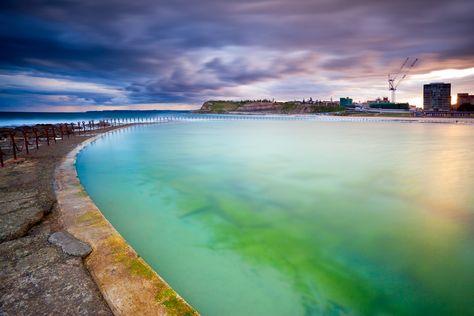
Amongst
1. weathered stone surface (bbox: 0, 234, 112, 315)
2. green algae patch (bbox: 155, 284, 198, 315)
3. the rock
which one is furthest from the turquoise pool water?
weathered stone surface (bbox: 0, 234, 112, 315)

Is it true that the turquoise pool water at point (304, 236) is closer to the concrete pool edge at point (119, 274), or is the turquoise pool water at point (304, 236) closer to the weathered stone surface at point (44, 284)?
the concrete pool edge at point (119, 274)

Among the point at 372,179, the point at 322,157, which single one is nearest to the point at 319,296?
the point at 372,179

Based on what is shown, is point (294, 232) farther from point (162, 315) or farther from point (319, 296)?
point (162, 315)

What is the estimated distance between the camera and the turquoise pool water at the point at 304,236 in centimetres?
366

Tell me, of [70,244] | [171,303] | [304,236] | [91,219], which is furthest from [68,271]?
[304,236]

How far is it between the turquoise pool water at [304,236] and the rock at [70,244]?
1142 millimetres

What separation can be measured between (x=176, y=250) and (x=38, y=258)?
2066 mm

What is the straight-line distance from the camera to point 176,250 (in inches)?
195

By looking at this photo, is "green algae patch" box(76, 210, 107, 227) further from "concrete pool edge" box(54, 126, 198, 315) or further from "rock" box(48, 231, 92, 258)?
"rock" box(48, 231, 92, 258)

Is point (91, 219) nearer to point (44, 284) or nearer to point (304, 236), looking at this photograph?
point (44, 284)

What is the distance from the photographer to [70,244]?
3822 mm

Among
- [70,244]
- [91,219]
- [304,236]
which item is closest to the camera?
[70,244]

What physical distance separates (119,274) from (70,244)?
3.95ft

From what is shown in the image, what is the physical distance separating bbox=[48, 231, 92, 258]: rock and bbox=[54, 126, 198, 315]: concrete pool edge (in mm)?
72
